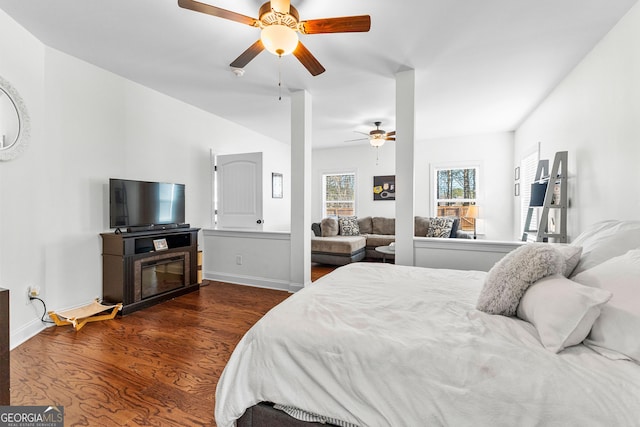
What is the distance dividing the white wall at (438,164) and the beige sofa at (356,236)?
53cm

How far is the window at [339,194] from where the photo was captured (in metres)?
7.19

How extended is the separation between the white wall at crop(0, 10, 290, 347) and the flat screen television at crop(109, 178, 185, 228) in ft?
0.82

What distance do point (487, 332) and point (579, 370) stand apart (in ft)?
0.91

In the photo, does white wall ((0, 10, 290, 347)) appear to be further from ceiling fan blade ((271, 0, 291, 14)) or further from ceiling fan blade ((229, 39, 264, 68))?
ceiling fan blade ((271, 0, 291, 14))

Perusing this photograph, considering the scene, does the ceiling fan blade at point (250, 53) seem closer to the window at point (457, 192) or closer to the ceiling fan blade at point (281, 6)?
the ceiling fan blade at point (281, 6)

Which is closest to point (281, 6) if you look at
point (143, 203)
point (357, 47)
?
point (357, 47)

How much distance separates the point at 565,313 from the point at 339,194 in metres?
6.37

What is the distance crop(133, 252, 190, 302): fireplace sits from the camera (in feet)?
10.2

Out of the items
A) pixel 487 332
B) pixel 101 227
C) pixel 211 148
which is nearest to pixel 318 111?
pixel 211 148

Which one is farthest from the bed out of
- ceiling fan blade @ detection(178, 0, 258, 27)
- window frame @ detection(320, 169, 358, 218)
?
window frame @ detection(320, 169, 358, 218)

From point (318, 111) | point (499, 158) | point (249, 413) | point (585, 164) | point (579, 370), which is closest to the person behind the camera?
point (579, 370)

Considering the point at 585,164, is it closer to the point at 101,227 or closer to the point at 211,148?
the point at 211,148

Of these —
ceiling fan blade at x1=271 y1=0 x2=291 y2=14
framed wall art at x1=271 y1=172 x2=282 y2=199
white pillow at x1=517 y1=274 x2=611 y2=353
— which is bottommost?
white pillow at x1=517 y1=274 x2=611 y2=353

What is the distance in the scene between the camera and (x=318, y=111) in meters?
4.47
